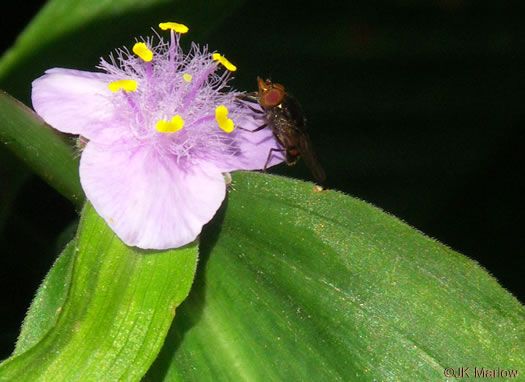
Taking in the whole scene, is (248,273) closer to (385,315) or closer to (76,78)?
(385,315)

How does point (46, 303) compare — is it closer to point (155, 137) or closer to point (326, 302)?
point (155, 137)

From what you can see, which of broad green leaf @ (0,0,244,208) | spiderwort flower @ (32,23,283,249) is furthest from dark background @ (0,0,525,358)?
spiderwort flower @ (32,23,283,249)

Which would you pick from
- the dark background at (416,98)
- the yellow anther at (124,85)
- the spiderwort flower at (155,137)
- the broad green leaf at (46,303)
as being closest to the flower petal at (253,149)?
the spiderwort flower at (155,137)

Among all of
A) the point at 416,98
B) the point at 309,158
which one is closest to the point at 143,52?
the point at 309,158

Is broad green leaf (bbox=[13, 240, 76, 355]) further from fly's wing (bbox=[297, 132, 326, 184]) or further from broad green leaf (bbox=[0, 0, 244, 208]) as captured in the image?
fly's wing (bbox=[297, 132, 326, 184])

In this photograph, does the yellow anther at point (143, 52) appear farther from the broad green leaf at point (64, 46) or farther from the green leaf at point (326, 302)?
the green leaf at point (326, 302)
